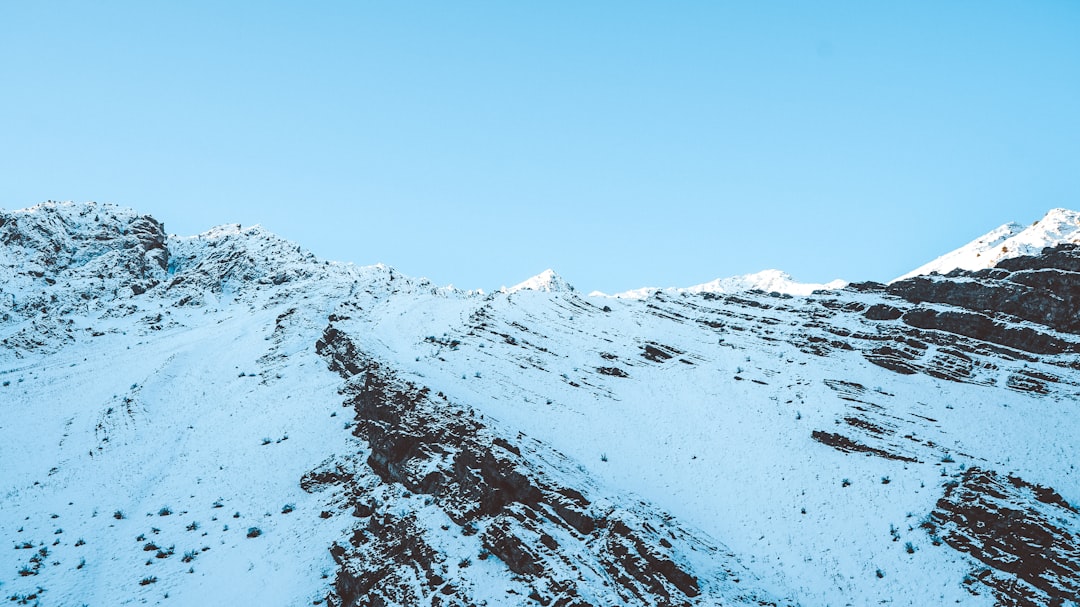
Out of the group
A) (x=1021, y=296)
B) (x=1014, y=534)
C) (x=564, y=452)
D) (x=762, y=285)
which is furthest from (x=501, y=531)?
(x=762, y=285)

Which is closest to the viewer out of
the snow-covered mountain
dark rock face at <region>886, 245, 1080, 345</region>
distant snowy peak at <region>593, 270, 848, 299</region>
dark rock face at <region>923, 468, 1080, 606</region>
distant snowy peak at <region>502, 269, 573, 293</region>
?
dark rock face at <region>923, 468, 1080, 606</region>

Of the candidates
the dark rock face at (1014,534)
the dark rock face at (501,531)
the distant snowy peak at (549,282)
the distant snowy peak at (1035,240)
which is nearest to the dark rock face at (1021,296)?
the distant snowy peak at (1035,240)

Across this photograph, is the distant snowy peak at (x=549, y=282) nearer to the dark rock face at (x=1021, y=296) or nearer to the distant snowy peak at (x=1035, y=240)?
the distant snowy peak at (x=1035, y=240)

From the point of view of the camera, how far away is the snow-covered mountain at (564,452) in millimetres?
24000

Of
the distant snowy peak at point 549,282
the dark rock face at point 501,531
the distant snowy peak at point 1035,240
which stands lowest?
the dark rock face at point 501,531

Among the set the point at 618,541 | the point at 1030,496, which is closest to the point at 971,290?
the point at 1030,496

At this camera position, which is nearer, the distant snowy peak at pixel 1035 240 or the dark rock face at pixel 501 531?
the dark rock face at pixel 501 531

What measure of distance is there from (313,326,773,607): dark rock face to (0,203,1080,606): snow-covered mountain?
12 cm

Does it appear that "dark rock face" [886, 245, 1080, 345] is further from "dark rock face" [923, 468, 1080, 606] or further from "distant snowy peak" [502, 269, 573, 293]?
"distant snowy peak" [502, 269, 573, 293]

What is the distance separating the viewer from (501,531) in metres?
24.6

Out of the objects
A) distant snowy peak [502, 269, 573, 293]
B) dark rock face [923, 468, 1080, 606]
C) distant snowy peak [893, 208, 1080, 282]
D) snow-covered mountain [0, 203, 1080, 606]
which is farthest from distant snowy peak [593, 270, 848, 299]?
dark rock face [923, 468, 1080, 606]

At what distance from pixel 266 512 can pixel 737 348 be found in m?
38.6

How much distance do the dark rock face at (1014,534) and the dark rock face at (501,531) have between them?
943 cm

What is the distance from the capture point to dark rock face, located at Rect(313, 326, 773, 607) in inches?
872
